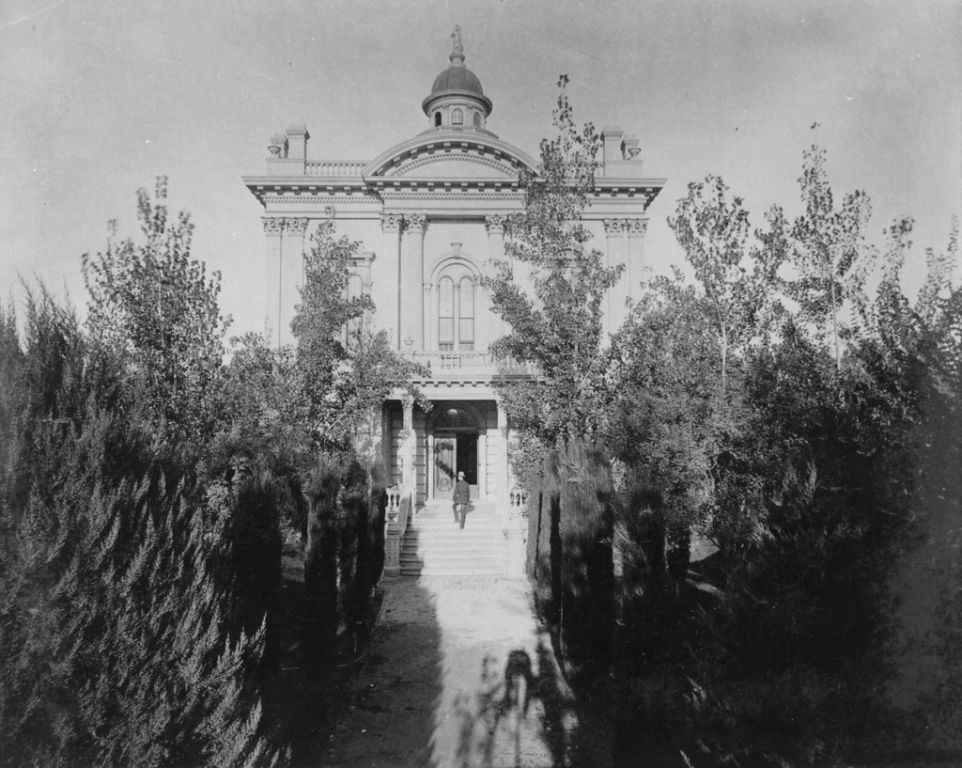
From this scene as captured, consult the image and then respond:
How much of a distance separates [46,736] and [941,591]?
6181 millimetres

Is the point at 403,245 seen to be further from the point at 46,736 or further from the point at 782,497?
the point at 46,736

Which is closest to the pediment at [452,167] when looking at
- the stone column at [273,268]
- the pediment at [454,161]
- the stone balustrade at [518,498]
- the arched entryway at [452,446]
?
the pediment at [454,161]

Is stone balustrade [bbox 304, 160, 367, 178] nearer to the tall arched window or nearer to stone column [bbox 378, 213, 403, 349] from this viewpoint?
stone column [bbox 378, 213, 403, 349]

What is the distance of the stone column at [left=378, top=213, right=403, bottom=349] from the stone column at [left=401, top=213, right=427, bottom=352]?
21 centimetres

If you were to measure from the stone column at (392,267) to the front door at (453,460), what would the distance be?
4232 mm

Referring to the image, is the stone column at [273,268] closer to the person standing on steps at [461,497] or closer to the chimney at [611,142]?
the person standing on steps at [461,497]

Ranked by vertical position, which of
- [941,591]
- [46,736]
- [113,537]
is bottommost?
[46,736]

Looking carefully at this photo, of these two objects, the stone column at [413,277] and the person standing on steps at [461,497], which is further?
the stone column at [413,277]

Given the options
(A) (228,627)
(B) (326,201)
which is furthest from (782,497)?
(B) (326,201)

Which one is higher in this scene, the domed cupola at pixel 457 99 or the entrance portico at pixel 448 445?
the domed cupola at pixel 457 99

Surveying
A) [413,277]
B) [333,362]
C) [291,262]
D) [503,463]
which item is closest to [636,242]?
[413,277]

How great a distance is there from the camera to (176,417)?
9992 millimetres

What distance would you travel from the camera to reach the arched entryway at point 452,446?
2331cm

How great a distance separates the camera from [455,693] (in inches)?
389
